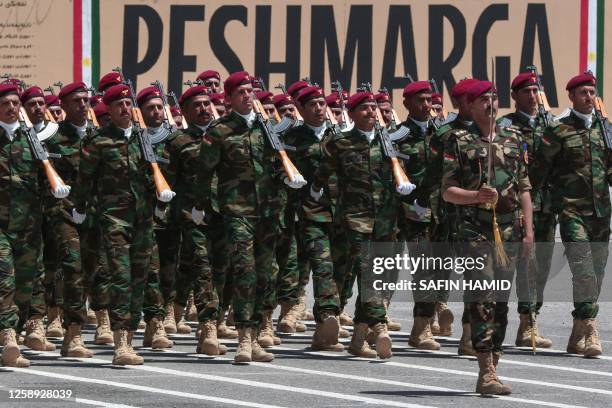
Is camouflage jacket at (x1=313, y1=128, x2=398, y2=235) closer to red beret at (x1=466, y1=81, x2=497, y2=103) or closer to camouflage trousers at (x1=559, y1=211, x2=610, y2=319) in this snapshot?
camouflage trousers at (x1=559, y1=211, x2=610, y2=319)

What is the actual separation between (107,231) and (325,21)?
11.9m

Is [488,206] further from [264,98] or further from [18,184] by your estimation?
[264,98]

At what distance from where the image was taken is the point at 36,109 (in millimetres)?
16859

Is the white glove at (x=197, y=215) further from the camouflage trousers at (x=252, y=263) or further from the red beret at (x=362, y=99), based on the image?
the red beret at (x=362, y=99)

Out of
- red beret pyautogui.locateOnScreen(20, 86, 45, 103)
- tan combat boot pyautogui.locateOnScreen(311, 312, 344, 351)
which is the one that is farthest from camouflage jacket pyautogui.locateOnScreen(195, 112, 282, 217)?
red beret pyautogui.locateOnScreen(20, 86, 45, 103)

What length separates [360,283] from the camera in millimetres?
15305

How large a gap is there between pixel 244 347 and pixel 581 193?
2.92m

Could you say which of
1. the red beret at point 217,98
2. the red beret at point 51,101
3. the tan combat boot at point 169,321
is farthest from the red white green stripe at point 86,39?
the tan combat boot at point 169,321

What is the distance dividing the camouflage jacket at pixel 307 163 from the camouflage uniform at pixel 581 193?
5.63 ft

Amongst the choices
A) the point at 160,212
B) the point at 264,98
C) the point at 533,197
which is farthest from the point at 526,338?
the point at 264,98

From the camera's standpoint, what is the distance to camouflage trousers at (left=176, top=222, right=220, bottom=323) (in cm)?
1580

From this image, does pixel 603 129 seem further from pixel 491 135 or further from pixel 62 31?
pixel 62 31

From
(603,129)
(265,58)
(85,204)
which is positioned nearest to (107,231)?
(85,204)

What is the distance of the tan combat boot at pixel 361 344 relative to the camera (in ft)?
50.5
